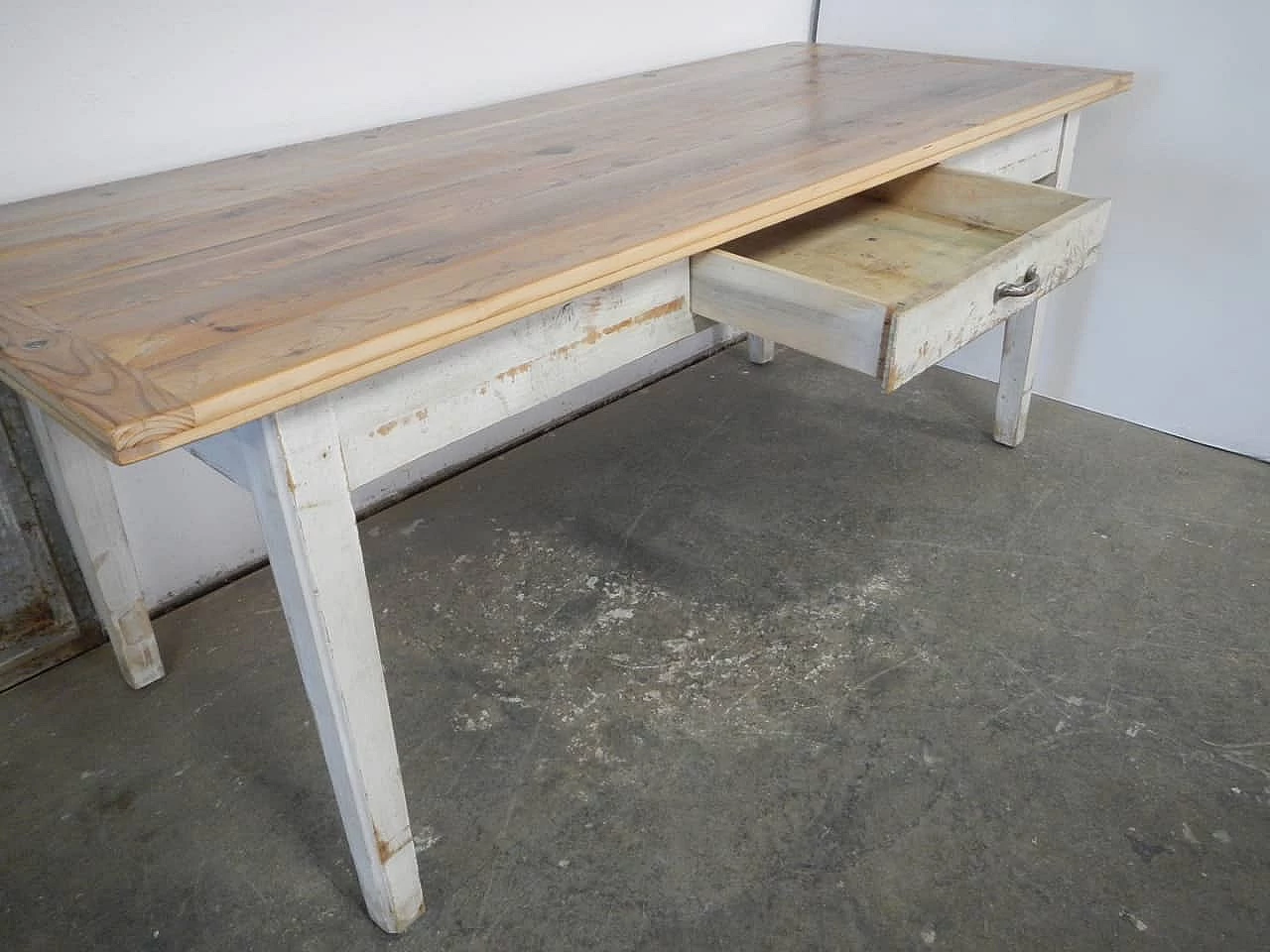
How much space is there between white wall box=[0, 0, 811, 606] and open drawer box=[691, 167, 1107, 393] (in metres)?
0.65

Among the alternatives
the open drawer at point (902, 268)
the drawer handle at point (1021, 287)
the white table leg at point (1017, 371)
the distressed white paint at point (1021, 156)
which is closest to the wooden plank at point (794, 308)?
the open drawer at point (902, 268)

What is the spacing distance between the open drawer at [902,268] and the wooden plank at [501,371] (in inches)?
3.0

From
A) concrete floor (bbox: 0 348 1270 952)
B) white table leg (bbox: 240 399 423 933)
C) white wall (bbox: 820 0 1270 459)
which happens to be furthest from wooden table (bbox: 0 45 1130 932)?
white wall (bbox: 820 0 1270 459)

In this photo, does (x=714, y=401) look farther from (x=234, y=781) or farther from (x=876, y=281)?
(x=234, y=781)

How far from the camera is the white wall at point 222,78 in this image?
134 cm

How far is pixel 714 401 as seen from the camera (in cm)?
235

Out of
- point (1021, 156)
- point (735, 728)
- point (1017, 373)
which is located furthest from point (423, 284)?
point (1017, 373)

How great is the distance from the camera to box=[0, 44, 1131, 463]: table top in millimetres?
815

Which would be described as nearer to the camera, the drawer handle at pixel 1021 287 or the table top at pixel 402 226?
the table top at pixel 402 226

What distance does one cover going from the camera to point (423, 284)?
37.3 inches

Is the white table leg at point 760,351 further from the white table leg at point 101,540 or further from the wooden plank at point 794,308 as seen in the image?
the white table leg at point 101,540

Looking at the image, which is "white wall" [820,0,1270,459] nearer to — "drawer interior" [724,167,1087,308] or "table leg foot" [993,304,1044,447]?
"table leg foot" [993,304,1044,447]

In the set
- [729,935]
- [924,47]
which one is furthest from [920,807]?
[924,47]

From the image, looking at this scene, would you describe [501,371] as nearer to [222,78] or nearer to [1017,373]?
[222,78]
